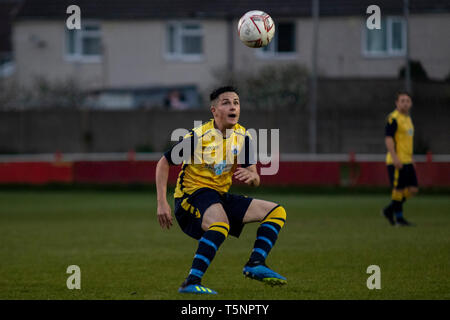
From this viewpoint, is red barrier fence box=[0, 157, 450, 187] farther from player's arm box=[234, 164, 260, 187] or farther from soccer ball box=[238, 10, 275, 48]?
player's arm box=[234, 164, 260, 187]

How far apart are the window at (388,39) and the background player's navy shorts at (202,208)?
64.6 ft

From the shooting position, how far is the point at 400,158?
1379 centimetres

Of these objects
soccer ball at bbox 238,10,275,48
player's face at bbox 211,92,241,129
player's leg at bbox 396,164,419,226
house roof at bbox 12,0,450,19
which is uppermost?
house roof at bbox 12,0,450,19

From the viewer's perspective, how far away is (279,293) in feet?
23.8

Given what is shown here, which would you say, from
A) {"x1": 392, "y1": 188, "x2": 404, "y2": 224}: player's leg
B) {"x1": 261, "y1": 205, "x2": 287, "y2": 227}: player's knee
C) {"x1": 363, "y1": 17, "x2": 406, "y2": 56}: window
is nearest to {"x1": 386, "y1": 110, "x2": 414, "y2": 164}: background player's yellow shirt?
{"x1": 392, "y1": 188, "x2": 404, "y2": 224}: player's leg

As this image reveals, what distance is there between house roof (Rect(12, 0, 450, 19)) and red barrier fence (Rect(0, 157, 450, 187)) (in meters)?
7.64

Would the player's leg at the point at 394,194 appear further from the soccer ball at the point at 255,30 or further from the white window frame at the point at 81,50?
the white window frame at the point at 81,50

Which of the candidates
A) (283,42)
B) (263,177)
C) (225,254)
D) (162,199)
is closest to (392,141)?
(225,254)

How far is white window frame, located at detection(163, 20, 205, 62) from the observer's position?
32312mm

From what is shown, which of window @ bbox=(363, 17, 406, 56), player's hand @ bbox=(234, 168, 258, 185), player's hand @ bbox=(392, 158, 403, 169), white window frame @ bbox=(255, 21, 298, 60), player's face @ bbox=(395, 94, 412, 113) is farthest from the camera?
white window frame @ bbox=(255, 21, 298, 60)

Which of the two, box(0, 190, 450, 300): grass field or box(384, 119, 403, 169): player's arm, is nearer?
box(0, 190, 450, 300): grass field

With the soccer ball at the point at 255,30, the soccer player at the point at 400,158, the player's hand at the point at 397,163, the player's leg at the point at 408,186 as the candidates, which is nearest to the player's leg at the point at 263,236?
the soccer ball at the point at 255,30

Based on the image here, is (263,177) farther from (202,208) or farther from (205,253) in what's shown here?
(205,253)

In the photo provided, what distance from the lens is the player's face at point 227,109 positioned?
7406 mm
